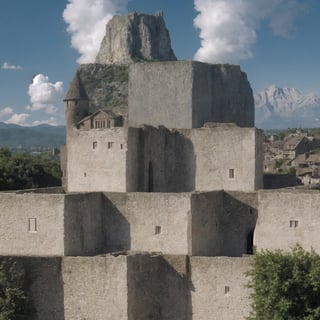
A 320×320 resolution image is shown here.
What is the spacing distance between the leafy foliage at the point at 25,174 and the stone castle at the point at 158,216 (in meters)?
23.2

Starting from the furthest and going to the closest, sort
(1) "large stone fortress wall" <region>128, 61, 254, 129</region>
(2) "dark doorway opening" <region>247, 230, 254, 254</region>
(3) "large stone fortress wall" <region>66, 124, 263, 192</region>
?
(1) "large stone fortress wall" <region>128, 61, 254, 129</region>
(3) "large stone fortress wall" <region>66, 124, 263, 192</region>
(2) "dark doorway opening" <region>247, 230, 254, 254</region>

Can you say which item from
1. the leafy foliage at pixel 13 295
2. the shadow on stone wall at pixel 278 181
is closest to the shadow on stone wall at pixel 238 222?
the shadow on stone wall at pixel 278 181

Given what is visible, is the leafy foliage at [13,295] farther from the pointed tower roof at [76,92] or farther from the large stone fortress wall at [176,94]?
the pointed tower roof at [76,92]

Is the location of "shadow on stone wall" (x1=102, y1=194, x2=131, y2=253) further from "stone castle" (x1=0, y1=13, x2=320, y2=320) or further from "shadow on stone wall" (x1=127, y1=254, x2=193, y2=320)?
"shadow on stone wall" (x1=127, y1=254, x2=193, y2=320)

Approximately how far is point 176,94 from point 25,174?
105ft

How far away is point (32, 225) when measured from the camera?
119 ft

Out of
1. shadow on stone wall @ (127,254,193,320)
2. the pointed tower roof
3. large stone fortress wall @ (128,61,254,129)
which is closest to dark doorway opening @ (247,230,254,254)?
shadow on stone wall @ (127,254,193,320)

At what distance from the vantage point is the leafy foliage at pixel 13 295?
31.8m

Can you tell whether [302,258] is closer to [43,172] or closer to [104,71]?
[43,172]

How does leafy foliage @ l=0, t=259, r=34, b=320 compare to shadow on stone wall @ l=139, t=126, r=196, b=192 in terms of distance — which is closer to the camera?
leafy foliage @ l=0, t=259, r=34, b=320

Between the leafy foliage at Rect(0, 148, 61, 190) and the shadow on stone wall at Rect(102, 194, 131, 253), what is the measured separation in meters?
31.1

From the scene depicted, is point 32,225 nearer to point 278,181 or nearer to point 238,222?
point 238,222

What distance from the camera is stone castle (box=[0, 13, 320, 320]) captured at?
108 ft

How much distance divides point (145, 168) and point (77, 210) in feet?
21.4
